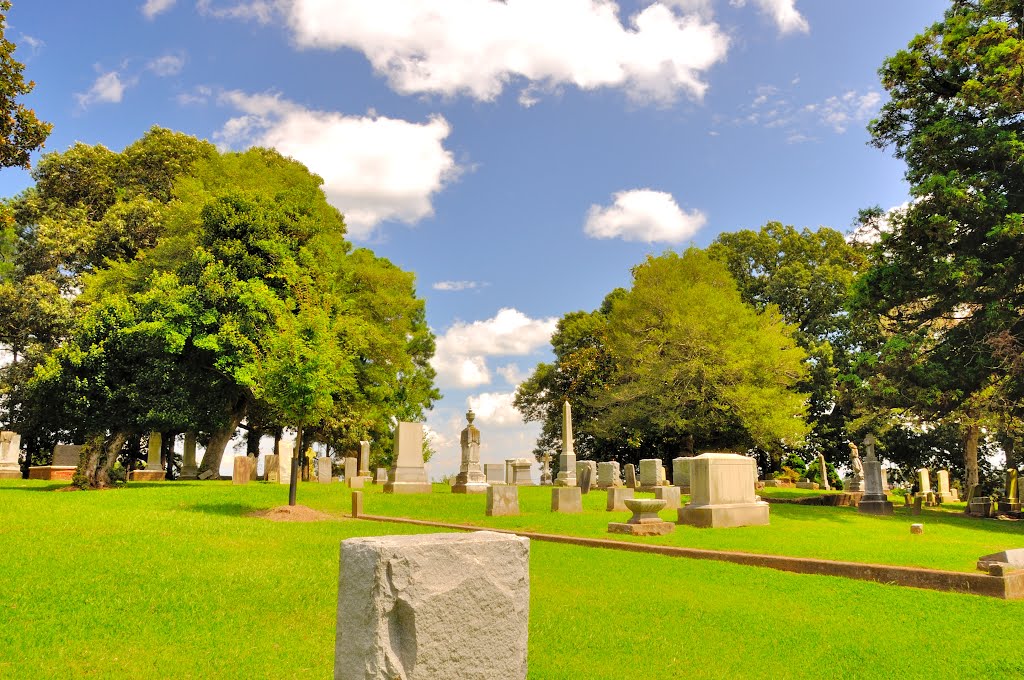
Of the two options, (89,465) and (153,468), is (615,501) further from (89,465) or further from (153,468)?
(153,468)

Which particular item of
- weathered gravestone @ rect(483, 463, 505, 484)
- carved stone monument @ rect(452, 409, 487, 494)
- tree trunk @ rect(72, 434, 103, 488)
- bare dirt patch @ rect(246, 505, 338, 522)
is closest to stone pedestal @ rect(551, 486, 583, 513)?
bare dirt patch @ rect(246, 505, 338, 522)

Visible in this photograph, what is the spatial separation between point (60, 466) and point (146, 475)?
146 inches

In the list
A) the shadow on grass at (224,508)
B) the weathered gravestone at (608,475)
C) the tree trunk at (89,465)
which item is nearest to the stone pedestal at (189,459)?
the tree trunk at (89,465)

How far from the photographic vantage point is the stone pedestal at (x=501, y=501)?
1645cm

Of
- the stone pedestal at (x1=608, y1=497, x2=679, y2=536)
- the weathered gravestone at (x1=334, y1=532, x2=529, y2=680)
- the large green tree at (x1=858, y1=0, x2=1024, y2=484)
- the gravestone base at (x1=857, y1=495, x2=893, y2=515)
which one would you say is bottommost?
the gravestone base at (x1=857, y1=495, x2=893, y2=515)

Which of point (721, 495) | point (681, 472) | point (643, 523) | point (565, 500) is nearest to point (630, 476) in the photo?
point (681, 472)

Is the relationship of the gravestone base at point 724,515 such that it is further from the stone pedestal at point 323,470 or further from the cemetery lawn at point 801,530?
the stone pedestal at point 323,470

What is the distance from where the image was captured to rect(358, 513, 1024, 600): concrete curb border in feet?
29.4

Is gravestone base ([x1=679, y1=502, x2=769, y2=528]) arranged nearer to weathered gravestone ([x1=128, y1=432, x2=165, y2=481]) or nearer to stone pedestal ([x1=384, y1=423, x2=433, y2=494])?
stone pedestal ([x1=384, y1=423, x2=433, y2=494])

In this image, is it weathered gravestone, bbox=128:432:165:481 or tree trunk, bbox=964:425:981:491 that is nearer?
weathered gravestone, bbox=128:432:165:481

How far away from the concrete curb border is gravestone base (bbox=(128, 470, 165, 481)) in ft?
81.3

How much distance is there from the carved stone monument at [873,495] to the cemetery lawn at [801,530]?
1.45 ft

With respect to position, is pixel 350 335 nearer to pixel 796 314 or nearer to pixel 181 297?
pixel 181 297

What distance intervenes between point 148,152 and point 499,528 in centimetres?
3032
